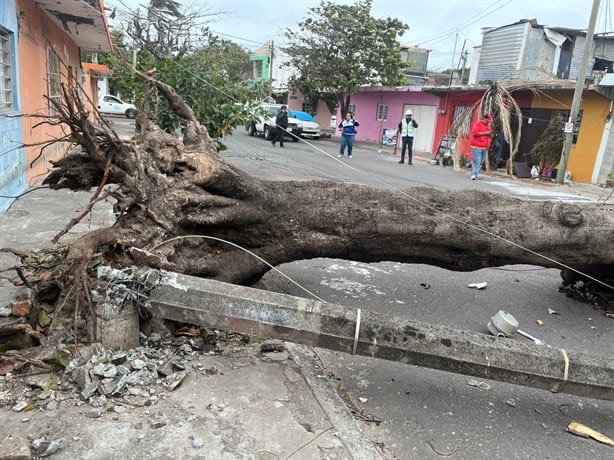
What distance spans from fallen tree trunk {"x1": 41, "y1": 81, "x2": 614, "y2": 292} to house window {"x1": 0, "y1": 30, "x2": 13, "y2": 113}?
393cm

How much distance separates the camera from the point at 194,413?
2.99 meters

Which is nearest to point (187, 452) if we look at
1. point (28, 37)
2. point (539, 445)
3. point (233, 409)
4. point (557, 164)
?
point (233, 409)

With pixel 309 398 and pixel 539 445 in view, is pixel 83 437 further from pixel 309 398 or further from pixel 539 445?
pixel 539 445

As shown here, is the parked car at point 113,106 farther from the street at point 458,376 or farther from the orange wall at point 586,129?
the street at point 458,376

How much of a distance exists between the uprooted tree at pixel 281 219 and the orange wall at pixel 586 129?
13.9m

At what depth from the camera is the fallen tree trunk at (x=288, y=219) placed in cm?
395

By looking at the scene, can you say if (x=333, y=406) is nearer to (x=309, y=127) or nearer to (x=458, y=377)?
(x=458, y=377)

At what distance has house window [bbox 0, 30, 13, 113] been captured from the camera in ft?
24.4

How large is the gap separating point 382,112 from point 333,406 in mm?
28663

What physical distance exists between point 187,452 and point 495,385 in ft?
8.16

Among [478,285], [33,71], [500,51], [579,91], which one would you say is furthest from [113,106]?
[478,285]

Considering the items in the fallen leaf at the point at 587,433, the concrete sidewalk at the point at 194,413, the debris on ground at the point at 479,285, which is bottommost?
the debris on ground at the point at 479,285

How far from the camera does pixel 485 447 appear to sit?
3133 millimetres

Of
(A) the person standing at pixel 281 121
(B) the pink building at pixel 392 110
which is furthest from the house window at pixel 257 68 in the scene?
(A) the person standing at pixel 281 121
